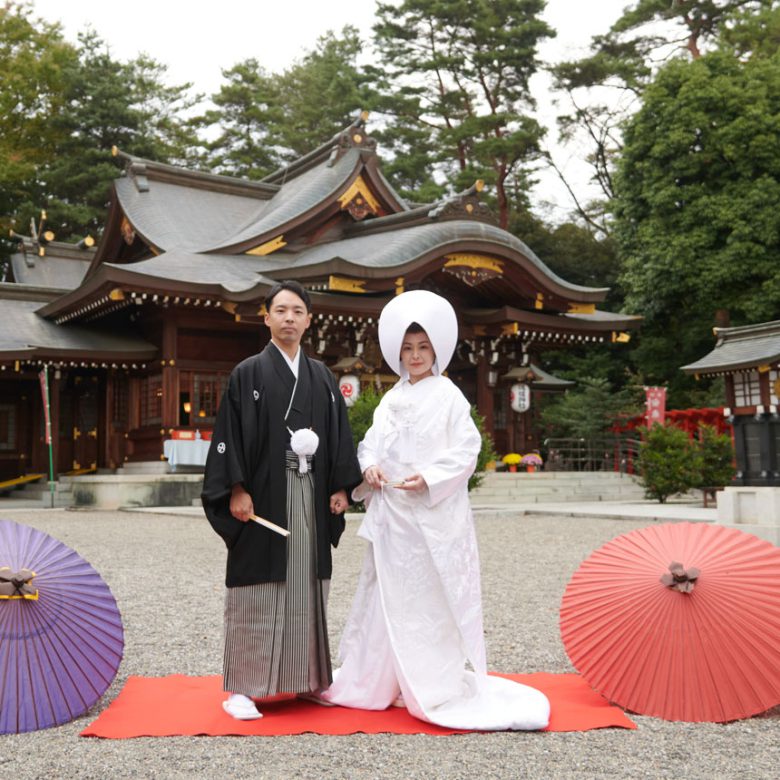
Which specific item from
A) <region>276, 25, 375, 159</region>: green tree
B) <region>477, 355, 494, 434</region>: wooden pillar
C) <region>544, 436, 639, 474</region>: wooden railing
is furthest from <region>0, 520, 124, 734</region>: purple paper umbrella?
<region>276, 25, 375, 159</region>: green tree

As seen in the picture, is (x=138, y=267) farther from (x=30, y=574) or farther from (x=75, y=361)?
(x=30, y=574)

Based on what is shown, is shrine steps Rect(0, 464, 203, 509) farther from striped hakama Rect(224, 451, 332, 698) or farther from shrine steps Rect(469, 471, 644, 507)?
striped hakama Rect(224, 451, 332, 698)

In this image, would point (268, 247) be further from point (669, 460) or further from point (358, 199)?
point (669, 460)

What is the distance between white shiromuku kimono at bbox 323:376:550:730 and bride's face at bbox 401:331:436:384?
88mm

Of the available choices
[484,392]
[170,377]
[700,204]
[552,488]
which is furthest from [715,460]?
[700,204]

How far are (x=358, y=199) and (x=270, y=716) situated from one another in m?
16.9

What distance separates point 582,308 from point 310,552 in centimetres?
1636

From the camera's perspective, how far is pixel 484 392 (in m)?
18.8

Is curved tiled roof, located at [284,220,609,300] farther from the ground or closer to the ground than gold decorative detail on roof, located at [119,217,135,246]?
closer to the ground

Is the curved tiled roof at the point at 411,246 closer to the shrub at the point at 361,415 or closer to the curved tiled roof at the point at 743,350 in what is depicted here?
the shrub at the point at 361,415

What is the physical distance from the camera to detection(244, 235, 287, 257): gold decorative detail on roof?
1830 cm

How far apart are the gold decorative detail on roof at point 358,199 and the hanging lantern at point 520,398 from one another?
512cm

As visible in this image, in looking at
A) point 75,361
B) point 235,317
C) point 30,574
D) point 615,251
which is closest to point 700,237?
point 615,251

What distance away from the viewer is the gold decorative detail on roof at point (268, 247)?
1830cm
